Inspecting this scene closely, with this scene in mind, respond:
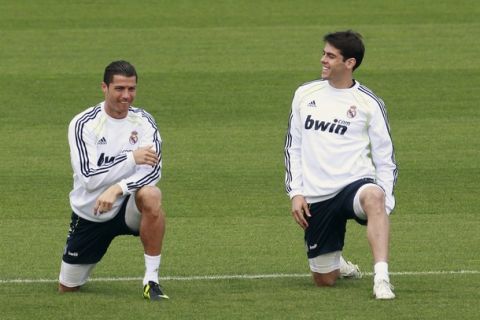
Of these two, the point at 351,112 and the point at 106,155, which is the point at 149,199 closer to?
the point at 106,155

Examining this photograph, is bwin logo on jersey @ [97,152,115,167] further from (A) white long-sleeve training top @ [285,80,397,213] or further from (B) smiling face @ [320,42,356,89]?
(B) smiling face @ [320,42,356,89]

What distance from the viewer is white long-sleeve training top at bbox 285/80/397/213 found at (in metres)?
10.3

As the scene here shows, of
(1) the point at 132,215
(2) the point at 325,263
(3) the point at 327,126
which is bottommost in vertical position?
(2) the point at 325,263

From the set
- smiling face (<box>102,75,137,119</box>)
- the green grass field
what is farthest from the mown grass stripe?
smiling face (<box>102,75,137,119</box>)

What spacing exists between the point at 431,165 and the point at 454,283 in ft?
18.8

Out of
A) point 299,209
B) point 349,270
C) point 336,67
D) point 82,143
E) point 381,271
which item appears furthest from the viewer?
point 349,270

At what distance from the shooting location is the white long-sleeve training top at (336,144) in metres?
10.3

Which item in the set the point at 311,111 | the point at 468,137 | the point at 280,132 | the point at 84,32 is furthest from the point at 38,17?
the point at 311,111

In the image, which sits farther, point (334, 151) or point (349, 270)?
point (349, 270)

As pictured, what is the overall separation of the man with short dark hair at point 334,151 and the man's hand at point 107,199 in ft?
4.25

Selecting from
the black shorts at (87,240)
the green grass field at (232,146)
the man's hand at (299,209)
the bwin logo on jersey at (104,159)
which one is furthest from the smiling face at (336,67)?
the black shorts at (87,240)

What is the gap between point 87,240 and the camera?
10336 mm

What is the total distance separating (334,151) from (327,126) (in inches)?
7.3

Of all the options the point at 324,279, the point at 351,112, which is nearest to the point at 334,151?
the point at 351,112
